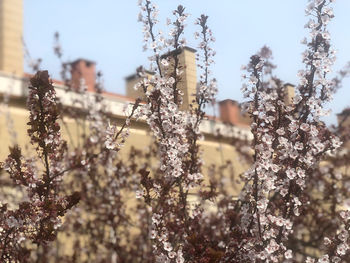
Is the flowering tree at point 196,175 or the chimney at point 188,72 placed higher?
the chimney at point 188,72

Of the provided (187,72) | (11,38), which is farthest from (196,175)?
(11,38)

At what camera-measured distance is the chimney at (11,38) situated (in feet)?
29.0

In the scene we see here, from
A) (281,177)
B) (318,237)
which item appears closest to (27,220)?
(281,177)

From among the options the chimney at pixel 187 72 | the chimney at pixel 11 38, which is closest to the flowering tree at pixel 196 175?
the chimney at pixel 187 72

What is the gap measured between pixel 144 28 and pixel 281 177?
2.42 meters

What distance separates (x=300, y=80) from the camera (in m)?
5.64

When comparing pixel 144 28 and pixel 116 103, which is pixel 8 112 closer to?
pixel 116 103

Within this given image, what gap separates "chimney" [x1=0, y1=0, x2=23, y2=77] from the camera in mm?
8828

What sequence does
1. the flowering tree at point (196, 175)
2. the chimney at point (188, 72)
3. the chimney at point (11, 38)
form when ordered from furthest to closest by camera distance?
1. the chimney at point (11, 38)
2. the chimney at point (188, 72)
3. the flowering tree at point (196, 175)

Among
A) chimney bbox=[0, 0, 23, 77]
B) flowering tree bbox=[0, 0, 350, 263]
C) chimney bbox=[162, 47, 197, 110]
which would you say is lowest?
flowering tree bbox=[0, 0, 350, 263]

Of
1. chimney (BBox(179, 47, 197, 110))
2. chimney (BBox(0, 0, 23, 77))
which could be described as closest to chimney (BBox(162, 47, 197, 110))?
chimney (BBox(179, 47, 197, 110))

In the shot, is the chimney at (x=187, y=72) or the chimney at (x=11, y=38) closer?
the chimney at (x=187, y=72)

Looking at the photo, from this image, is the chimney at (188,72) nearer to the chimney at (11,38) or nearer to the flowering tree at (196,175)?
the flowering tree at (196,175)

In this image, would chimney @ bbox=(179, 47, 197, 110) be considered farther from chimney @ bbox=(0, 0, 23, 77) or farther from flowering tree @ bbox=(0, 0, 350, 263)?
chimney @ bbox=(0, 0, 23, 77)
